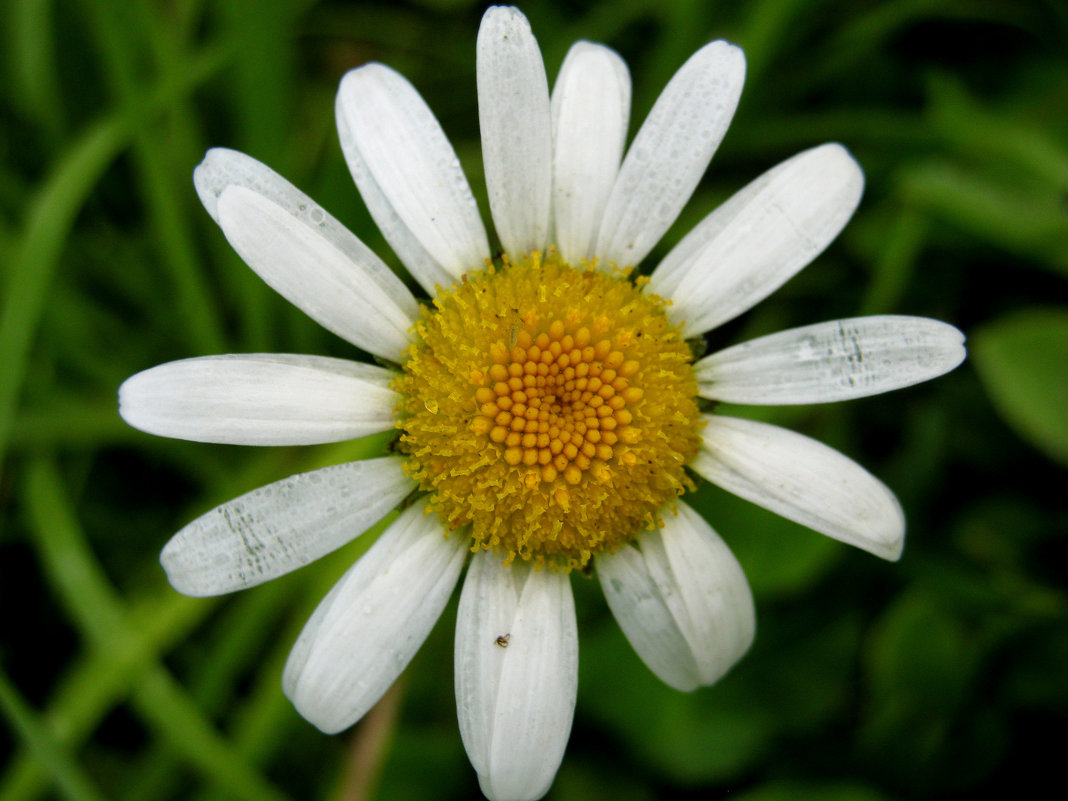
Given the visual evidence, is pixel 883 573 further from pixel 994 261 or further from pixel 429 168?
pixel 429 168

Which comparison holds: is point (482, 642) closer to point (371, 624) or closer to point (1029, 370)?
point (371, 624)

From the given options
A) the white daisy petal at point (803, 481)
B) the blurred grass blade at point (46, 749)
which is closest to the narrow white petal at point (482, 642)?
the white daisy petal at point (803, 481)

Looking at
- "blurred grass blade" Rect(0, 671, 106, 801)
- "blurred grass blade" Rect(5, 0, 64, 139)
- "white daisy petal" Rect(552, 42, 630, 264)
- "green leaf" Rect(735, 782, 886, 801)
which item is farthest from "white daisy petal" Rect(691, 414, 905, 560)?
"blurred grass blade" Rect(5, 0, 64, 139)

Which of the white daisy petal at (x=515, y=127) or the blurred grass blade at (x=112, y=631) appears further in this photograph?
the blurred grass blade at (x=112, y=631)

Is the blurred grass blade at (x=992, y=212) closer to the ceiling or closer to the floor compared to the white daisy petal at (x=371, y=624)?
closer to the ceiling

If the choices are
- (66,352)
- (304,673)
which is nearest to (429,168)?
(304,673)

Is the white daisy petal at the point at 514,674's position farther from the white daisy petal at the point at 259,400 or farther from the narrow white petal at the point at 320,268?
the narrow white petal at the point at 320,268
